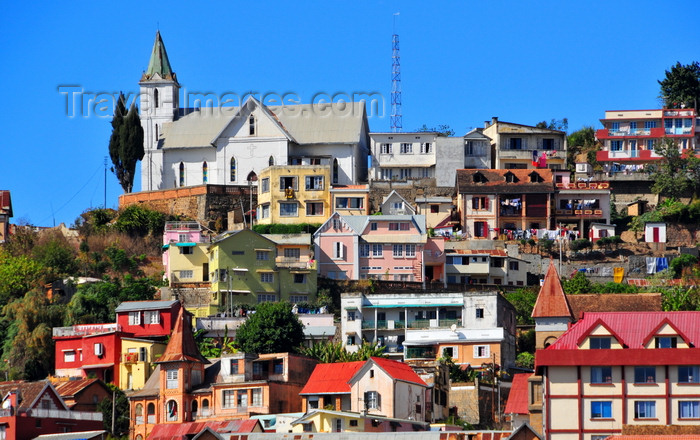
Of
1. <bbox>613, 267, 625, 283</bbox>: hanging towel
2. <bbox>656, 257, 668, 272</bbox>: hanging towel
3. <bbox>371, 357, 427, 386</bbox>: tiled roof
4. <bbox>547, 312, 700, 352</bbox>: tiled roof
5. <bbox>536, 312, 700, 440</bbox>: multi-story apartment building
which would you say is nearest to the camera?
<bbox>536, 312, 700, 440</bbox>: multi-story apartment building

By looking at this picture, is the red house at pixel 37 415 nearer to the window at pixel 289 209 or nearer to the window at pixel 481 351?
the window at pixel 481 351

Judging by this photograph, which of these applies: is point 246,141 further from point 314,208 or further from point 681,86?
point 681,86

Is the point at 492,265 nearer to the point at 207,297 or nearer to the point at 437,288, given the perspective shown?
the point at 437,288

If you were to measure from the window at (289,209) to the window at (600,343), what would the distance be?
43.6 meters

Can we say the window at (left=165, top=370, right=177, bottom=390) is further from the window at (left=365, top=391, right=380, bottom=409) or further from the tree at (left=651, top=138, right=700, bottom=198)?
the tree at (left=651, top=138, right=700, bottom=198)

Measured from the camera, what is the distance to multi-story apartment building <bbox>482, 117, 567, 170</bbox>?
120m

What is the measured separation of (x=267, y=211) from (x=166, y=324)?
21.9m

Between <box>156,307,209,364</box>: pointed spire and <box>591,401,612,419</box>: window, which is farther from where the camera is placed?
<box>156,307,209,364</box>: pointed spire

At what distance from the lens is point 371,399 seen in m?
77.5

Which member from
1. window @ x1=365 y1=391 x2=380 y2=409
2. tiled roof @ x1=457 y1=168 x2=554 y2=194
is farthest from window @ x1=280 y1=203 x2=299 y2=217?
window @ x1=365 y1=391 x2=380 y2=409

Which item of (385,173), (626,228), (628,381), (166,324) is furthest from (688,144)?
(628,381)

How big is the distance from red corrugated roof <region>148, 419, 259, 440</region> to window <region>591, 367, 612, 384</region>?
16.1m

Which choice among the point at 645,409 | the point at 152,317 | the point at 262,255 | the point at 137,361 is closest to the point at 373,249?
the point at 262,255

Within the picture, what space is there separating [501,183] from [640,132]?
18.5m
